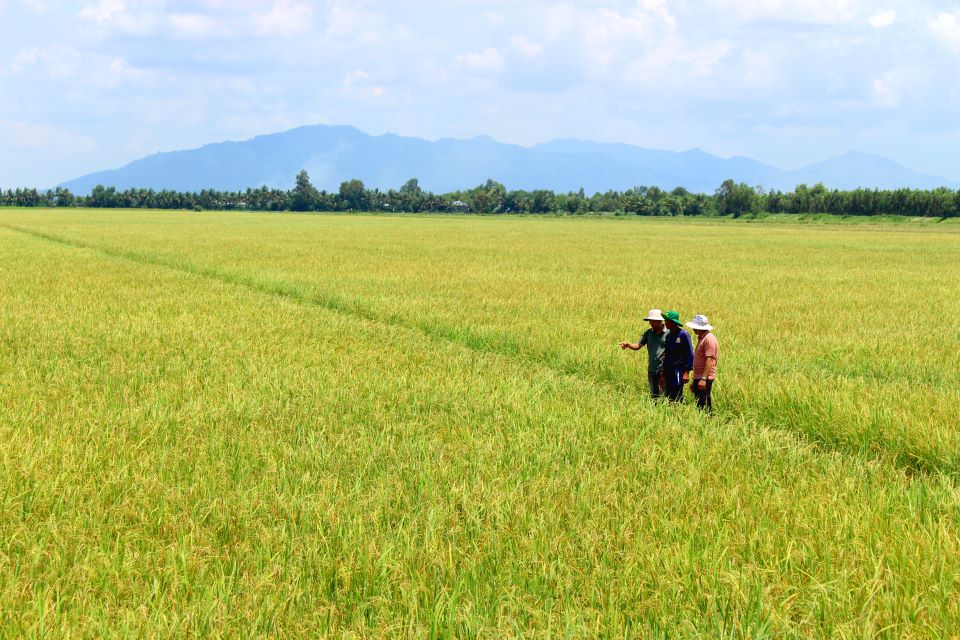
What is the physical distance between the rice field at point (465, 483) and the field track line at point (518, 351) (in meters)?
0.04

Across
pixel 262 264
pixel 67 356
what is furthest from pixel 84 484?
pixel 262 264

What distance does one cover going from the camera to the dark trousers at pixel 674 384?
22.4ft

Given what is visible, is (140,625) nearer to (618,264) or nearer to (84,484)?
(84,484)

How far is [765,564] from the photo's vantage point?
3512 millimetres

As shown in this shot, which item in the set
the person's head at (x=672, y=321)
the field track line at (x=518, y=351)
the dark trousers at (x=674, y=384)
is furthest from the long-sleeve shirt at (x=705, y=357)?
the field track line at (x=518, y=351)

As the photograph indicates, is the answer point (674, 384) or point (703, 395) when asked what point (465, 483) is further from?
point (674, 384)

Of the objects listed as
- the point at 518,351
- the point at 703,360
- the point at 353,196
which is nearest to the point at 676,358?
the point at 703,360

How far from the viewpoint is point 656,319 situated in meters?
6.53

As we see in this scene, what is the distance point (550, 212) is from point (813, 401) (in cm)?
14510

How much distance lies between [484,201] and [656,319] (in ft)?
485

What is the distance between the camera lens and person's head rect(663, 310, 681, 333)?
20.4 feet

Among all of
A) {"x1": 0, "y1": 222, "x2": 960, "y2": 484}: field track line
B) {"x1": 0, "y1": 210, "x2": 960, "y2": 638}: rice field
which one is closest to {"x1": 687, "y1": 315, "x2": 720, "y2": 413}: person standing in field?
{"x1": 0, "y1": 210, "x2": 960, "y2": 638}: rice field

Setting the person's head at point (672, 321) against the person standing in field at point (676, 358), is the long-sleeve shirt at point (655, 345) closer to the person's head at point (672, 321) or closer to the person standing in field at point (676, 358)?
the person standing in field at point (676, 358)

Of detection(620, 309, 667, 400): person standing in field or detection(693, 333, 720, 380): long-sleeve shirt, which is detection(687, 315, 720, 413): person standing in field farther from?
detection(620, 309, 667, 400): person standing in field
